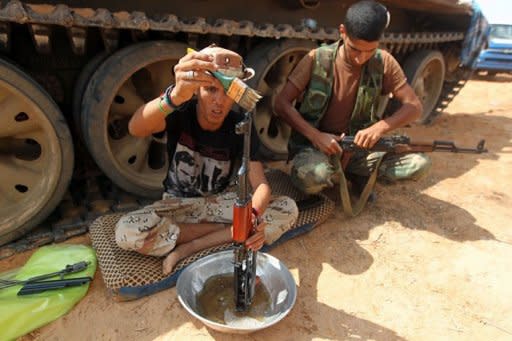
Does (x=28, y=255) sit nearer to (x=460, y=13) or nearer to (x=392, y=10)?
(x=392, y=10)

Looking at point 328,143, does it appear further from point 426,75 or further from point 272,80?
point 426,75

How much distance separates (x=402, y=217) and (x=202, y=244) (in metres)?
1.72

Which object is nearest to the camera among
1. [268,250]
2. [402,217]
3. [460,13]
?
[268,250]

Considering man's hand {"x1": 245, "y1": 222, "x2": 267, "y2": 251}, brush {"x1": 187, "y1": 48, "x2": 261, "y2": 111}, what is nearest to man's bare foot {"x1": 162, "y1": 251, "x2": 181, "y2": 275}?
man's hand {"x1": 245, "y1": 222, "x2": 267, "y2": 251}

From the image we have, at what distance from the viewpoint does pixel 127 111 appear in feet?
10.2

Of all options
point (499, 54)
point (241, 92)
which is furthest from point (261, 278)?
point (499, 54)

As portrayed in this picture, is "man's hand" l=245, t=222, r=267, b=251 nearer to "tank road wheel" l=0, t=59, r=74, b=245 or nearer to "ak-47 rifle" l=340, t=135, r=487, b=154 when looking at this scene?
"ak-47 rifle" l=340, t=135, r=487, b=154

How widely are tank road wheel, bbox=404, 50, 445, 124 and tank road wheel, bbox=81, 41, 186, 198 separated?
11.3 ft

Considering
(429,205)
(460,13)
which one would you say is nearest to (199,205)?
(429,205)

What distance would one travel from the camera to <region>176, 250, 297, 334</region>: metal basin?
202cm

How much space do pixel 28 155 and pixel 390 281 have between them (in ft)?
8.48

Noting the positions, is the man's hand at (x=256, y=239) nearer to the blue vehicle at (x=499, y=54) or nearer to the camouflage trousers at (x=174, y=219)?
the camouflage trousers at (x=174, y=219)

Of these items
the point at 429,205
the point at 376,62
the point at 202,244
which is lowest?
the point at 429,205

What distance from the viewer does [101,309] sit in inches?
87.7
